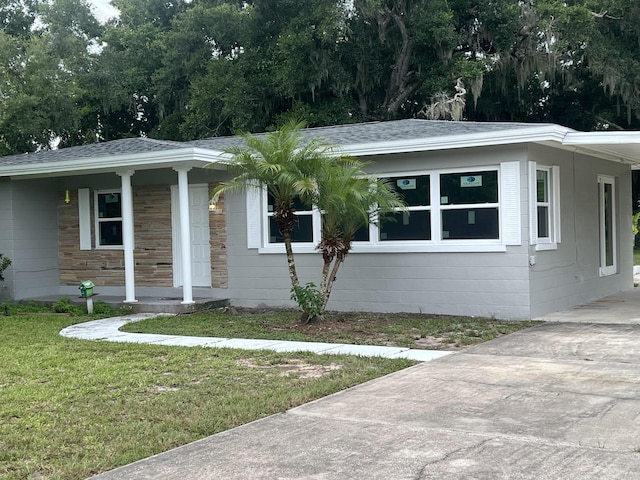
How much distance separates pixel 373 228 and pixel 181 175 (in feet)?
10.7

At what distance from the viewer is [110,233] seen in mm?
14328

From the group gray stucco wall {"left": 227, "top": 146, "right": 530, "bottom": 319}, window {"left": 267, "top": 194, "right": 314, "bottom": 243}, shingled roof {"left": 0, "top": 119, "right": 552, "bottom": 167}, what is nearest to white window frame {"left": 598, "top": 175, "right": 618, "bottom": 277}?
shingled roof {"left": 0, "top": 119, "right": 552, "bottom": 167}

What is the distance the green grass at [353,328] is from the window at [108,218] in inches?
139

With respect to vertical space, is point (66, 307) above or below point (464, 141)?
below

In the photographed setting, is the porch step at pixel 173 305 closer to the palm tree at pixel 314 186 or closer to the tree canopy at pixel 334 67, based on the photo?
the palm tree at pixel 314 186

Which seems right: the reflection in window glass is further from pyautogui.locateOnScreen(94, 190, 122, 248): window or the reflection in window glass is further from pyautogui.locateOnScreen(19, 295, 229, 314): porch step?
pyautogui.locateOnScreen(94, 190, 122, 248): window

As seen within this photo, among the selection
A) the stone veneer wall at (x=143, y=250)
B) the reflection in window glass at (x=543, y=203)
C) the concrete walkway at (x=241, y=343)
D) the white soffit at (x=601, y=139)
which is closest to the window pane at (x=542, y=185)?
the reflection in window glass at (x=543, y=203)

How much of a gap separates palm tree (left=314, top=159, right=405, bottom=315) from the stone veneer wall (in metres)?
3.43

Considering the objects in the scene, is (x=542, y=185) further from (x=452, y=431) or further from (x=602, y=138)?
(x=452, y=431)

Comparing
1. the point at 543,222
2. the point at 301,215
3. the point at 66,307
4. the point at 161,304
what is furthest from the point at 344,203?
the point at 66,307

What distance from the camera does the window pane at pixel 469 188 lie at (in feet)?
35.3

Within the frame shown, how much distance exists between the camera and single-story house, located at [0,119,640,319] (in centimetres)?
1059

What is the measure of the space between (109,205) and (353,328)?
6688 millimetres

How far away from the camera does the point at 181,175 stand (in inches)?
468
